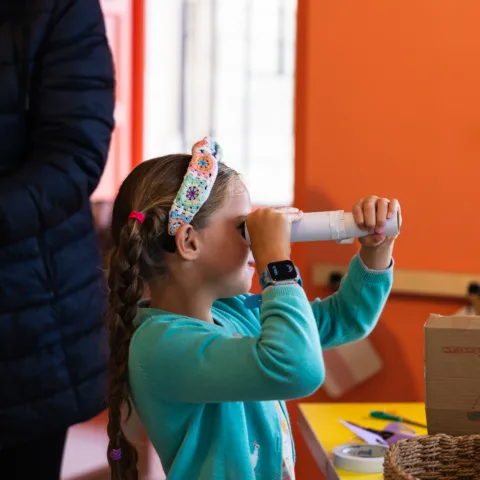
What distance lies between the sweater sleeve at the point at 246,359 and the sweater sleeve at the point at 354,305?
0.27 meters

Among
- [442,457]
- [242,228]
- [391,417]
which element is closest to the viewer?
[442,457]

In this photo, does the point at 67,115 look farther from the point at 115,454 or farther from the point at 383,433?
the point at 383,433

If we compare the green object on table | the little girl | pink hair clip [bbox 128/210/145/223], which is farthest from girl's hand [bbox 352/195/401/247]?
the green object on table

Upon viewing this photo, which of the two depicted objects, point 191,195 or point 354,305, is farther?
point 354,305

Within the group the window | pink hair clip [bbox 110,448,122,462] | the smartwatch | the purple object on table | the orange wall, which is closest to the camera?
the smartwatch

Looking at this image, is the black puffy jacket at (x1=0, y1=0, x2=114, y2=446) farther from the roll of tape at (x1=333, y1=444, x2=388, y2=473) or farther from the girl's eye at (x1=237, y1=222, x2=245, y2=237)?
the roll of tape at (x1=333, y1=444, x2=388, y2=473)

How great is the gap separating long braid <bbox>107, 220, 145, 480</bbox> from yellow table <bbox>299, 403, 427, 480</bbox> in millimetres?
306

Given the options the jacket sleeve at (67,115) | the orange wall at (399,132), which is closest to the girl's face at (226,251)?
the jacket sleeve at (67,115)

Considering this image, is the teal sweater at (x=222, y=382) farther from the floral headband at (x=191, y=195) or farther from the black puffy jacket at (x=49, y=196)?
the black puffy jacket at (x=49, y=196)

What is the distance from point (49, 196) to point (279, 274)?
1.89 ft

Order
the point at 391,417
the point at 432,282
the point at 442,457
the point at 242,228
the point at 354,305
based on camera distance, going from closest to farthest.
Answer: the point at 442,457
the point at 242,228
the point at 354,305
the point at 391,417
the point at 432,282

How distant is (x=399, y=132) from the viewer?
79.0 inches

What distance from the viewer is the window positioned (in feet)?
9.84

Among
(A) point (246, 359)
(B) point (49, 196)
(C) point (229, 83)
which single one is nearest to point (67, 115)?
(B) point (49, 196)
